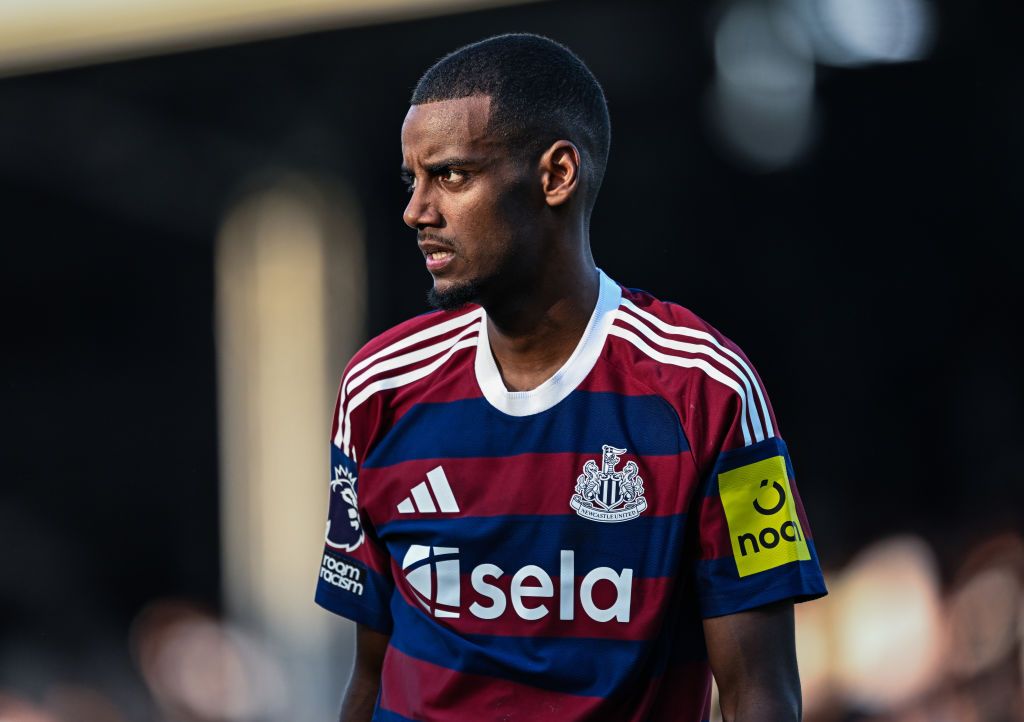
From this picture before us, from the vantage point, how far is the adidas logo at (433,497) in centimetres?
250

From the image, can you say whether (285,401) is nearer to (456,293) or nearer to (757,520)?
(456,293)

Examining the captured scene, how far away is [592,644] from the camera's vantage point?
2.38m

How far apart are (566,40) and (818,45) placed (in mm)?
894

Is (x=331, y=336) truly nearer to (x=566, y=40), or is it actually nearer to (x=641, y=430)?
(x=566, y=40)

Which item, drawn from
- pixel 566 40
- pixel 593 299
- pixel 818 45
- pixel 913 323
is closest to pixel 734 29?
pixel 818 45

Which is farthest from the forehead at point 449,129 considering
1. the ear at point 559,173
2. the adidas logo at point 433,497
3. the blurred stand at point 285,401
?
the blurred stand at point 285,401

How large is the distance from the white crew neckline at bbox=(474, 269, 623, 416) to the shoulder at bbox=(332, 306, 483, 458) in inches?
3.7

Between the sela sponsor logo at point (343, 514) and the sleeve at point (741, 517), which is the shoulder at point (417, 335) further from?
the sleeve at point (741, 517)

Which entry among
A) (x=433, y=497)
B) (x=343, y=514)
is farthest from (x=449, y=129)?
(x=343, y=514)

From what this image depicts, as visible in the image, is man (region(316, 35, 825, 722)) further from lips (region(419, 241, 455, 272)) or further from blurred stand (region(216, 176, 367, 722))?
blurred stand (region(216, 176, 367, 722))

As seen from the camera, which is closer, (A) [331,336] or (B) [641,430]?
(B) [641,430]

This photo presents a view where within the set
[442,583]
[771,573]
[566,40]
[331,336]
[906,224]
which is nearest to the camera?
[771,573]

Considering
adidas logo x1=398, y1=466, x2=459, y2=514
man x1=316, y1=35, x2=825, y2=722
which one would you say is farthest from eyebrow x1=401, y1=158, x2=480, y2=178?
adidas logo x1=398, y1=466, x2=459, y2=514

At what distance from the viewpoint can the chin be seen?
250 cm
